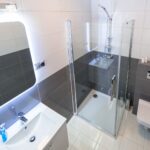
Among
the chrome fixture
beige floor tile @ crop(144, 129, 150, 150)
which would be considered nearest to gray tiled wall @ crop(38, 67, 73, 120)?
the chrome fixture

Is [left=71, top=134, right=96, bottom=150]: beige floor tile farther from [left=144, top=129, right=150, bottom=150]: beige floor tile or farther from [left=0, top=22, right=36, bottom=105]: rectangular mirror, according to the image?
[left=0, top=22, right=36, bottom=105]: rectangular mirror

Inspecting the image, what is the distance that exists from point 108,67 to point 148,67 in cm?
70

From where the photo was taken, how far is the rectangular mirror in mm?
1093

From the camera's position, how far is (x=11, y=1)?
1.03 metres

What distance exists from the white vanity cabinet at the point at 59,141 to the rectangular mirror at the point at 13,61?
57cm

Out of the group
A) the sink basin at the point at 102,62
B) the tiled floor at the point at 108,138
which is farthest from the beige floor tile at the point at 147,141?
the sink basin at the point at 102,62

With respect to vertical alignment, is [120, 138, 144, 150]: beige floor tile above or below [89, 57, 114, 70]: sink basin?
below

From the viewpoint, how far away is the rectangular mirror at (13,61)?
3.59ft

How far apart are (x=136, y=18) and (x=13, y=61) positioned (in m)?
1.80

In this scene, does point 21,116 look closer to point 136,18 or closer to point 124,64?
point 124,64

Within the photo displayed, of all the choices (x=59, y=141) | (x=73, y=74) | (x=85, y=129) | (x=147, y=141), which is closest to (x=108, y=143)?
(x=85, y=129)

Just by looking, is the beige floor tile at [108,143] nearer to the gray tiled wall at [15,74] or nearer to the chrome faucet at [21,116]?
the chrome faucet at [21,116]

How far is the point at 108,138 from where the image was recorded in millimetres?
1941

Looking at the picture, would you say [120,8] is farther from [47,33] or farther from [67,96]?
[67,96]
